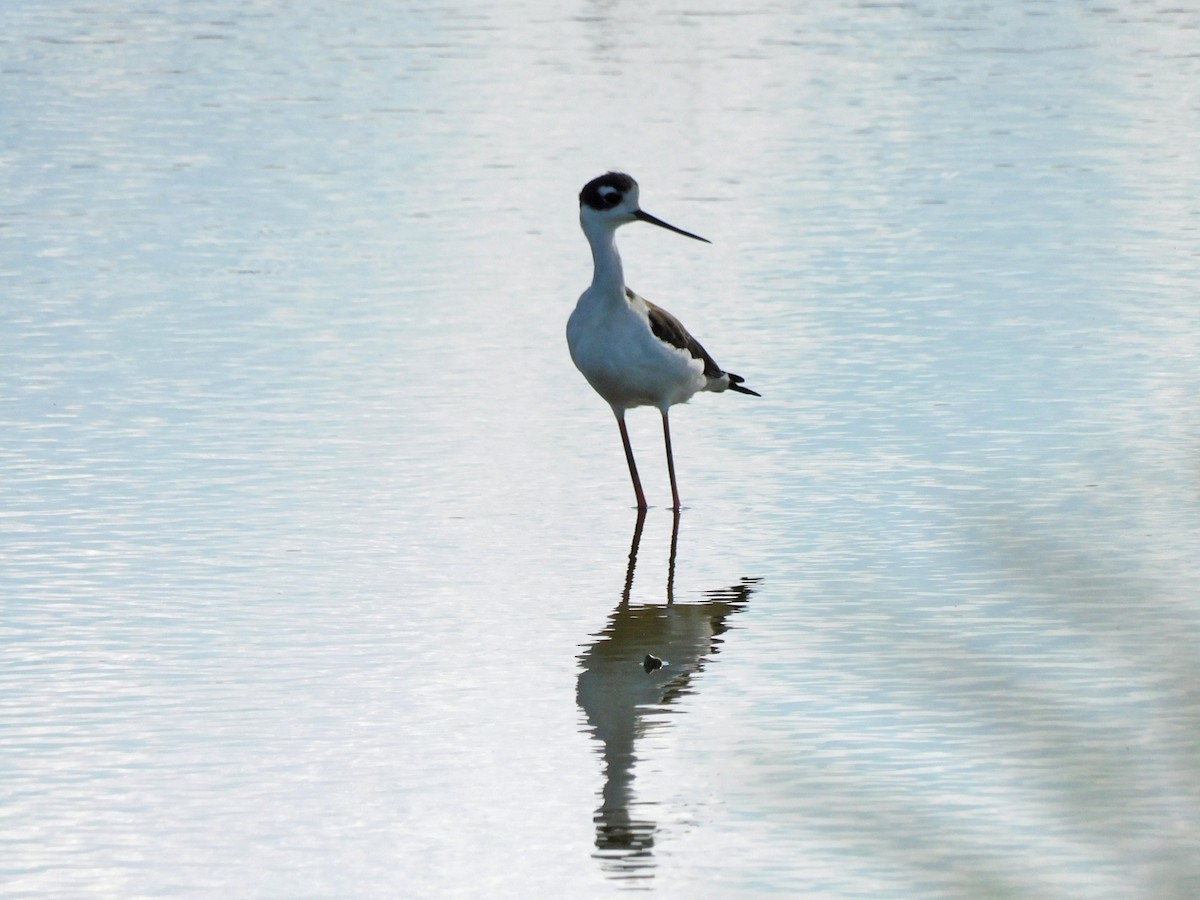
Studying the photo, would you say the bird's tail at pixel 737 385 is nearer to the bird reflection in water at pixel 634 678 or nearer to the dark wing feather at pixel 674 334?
the dark wing feather at pixel 674 334

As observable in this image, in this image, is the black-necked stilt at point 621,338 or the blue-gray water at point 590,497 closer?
the blue-gray water at point 590,497

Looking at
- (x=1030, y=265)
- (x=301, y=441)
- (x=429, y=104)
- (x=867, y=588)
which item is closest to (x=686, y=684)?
(x=301, y=441)

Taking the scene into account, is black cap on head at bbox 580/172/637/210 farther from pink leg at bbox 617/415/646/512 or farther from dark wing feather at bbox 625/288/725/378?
pink leg at bbox 617/415/646/512

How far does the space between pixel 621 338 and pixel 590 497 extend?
681mm

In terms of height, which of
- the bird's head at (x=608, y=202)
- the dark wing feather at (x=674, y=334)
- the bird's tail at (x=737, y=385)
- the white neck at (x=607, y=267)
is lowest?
the bird's tail at (x=737, y=385)

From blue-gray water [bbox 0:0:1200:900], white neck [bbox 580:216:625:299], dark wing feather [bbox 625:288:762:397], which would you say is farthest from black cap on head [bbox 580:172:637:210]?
blue-gray water [bbox 0:0:1200:900]

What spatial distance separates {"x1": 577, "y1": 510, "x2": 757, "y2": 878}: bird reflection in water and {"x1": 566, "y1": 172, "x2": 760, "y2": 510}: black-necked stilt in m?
0.83

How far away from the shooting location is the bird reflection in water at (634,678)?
5.07 m

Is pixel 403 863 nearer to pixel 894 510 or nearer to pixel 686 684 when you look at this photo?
pixel 686 684

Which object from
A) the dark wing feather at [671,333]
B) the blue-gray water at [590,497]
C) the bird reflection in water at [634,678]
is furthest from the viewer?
the dark wing feather at [671,333]

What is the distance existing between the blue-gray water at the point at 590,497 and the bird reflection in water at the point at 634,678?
24mm

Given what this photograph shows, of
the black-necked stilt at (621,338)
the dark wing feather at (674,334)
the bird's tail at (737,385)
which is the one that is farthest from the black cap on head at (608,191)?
the bird's tail at (737,385)

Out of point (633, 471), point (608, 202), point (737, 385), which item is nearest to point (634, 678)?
point (633, 471)

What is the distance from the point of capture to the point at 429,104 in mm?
19750
